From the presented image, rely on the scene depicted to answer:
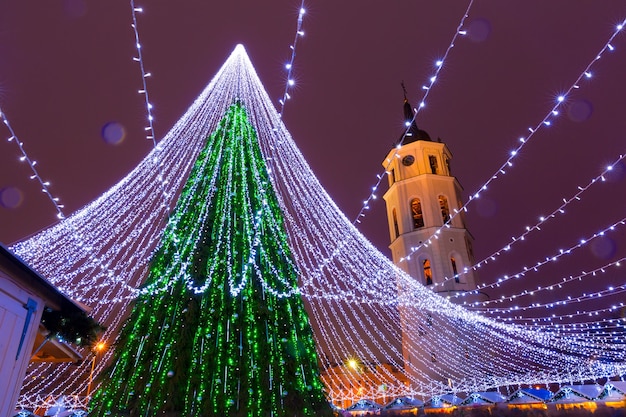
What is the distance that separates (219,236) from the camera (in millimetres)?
7277

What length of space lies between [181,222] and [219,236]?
2.67ft

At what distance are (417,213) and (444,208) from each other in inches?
64.2

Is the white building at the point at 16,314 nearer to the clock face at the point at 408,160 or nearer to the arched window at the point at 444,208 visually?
the arched window at the point at 444,208

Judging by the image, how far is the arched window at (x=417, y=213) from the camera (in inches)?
1008

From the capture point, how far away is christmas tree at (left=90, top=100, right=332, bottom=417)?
6051 millimetres

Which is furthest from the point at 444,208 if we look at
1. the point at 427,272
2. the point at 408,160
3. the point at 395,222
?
the point at 427,272

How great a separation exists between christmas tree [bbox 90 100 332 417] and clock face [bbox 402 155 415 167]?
67.2 feet

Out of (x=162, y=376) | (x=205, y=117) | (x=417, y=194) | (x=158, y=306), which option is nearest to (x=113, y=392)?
(x=162, y=376)

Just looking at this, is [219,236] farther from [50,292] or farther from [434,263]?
[434,263]

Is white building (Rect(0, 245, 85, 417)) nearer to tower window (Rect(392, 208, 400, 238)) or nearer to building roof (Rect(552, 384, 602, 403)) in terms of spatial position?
building roof (Rect(552, 384, 602, 403))

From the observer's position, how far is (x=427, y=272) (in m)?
24.6

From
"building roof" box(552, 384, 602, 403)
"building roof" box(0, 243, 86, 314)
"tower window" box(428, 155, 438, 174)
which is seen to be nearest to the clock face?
"tower window" box(428, 155, 438, 174)

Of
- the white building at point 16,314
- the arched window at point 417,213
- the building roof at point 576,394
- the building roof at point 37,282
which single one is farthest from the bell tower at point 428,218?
the white building at point 16,314

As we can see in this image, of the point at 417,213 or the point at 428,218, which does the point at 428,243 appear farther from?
the point at 417,213
